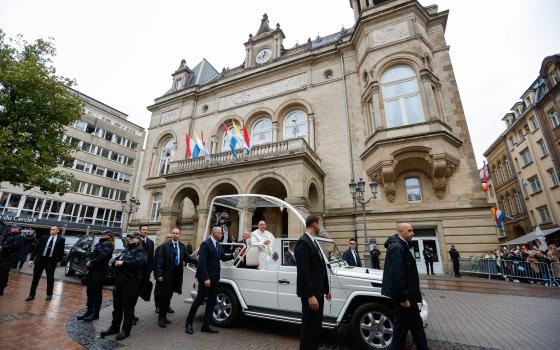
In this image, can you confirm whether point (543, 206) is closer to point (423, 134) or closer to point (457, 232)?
point (457, 232)

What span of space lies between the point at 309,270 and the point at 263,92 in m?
18.9

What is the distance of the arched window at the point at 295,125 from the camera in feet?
60.4

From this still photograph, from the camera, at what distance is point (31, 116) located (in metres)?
14.4

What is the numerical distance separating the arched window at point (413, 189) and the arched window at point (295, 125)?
742 centimetres

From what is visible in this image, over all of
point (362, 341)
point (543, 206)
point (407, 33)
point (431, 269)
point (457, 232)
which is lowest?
point (362, 341)

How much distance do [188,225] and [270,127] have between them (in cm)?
→ 970

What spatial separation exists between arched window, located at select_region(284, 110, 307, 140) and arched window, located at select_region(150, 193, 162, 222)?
42.0 ft

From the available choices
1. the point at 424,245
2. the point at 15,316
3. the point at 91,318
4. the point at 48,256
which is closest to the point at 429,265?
the point at 424,245

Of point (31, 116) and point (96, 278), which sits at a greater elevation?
point (31, 116)

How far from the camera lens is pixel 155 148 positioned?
2372cm

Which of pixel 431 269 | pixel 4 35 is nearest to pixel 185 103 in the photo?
pixel 4 35

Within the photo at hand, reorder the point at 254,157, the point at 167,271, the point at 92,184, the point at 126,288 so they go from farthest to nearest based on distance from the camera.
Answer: the point at 92,184 → the point at 254,157 → the point at 167,271 → the point at 126,288

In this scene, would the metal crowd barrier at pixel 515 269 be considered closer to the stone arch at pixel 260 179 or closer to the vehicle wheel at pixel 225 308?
the stone arch at pixel 260 179

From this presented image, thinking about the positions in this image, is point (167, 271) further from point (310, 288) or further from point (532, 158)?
point (532, 158)
